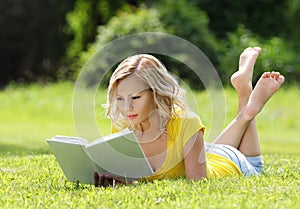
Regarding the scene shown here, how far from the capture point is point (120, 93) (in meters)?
4.21

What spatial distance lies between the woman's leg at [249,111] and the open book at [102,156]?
1049 mm

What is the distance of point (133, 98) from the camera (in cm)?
422

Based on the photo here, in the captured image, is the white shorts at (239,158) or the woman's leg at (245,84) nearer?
the white shorts at (239,158)

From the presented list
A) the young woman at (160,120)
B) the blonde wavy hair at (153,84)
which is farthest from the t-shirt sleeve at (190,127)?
the blonde wavy hair at (153,84)

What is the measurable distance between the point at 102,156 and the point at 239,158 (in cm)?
116

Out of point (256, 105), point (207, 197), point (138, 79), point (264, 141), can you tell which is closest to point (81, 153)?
point (138, 79)

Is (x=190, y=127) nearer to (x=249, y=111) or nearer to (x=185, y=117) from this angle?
(x=185, y=117)

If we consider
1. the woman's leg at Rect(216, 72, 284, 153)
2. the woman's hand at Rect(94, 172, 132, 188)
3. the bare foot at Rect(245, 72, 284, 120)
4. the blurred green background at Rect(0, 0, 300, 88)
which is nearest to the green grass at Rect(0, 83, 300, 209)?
the woman's hand at Rect(94, 172, 132, 188)

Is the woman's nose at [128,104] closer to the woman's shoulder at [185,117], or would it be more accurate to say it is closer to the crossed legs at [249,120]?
the woman's shoulder at [185,117]

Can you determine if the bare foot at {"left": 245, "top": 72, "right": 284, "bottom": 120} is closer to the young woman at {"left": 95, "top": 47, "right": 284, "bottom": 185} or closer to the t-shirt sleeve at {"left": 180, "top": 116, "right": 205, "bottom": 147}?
the young woman at {"left": 95, "top": 47, "right": 284, "bottom": 185}

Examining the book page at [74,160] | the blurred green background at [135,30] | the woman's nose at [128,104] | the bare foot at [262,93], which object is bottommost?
the blurred green background at [135,30]

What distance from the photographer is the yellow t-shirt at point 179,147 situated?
4223 mm

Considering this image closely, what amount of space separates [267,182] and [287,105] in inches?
315

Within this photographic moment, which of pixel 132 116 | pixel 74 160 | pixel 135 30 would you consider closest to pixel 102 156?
pixel 74 160
